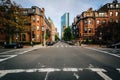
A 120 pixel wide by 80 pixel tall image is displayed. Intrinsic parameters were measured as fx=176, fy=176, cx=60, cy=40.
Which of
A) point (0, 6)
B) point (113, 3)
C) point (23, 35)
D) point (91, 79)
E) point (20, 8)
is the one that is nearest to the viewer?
point (91, 79)

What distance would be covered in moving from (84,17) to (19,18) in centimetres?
3466

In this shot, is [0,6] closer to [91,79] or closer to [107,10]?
[91,79]

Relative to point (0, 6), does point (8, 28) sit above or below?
below

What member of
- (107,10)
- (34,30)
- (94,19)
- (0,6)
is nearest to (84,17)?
(94,19)

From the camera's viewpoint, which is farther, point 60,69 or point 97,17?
point 97,17

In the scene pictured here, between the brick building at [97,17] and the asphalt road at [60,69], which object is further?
the brick building at [97,17]

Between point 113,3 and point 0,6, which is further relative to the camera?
point 113,3

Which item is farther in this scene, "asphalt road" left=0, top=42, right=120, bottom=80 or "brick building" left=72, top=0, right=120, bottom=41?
"brick building" left=72, top=0, right=120, bottom=41

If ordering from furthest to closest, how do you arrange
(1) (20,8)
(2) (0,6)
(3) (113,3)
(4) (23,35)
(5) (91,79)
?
(3) (113,3) < (4) (23,35) < (1) (20,8) < (2) (0,6) < (5) (91,79)

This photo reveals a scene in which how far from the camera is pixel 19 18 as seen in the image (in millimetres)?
45688

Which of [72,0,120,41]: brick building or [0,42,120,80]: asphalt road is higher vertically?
[72,0,120,41]: brick building

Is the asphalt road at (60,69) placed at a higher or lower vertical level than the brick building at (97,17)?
lower

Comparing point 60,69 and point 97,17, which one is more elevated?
point 97,17

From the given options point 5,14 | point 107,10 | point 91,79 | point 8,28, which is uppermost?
point 107,10
